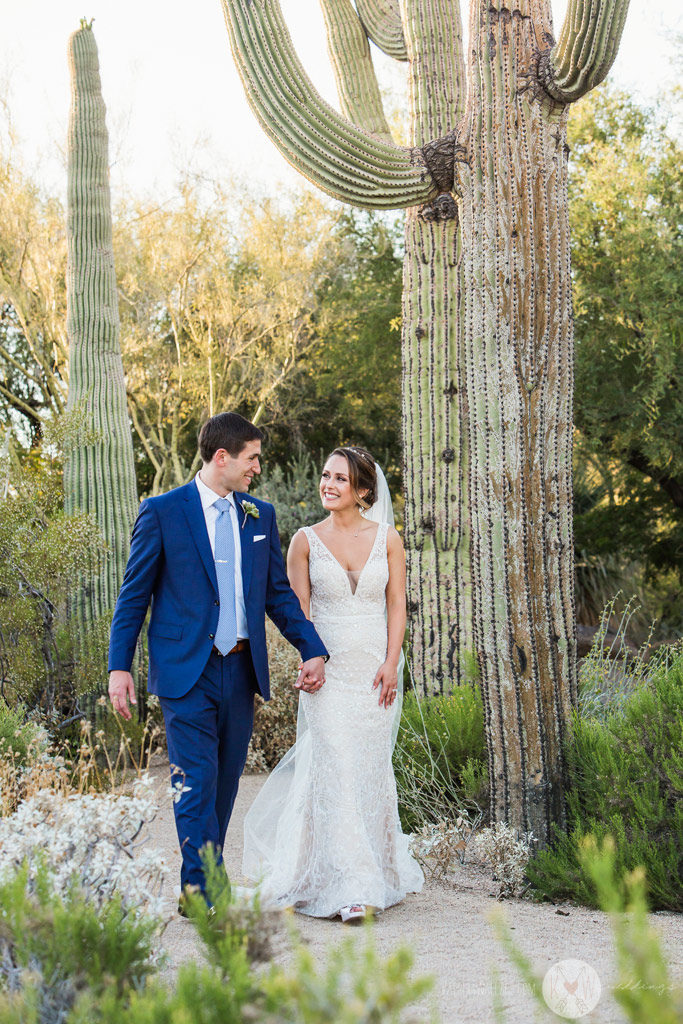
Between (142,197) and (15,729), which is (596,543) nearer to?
(142,197)

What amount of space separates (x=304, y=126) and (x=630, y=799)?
13.1 feet

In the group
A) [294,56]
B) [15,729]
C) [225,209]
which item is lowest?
[15,729]

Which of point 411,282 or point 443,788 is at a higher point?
point 411,282

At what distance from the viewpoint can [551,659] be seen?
15.0ft

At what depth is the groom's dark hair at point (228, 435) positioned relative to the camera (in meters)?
4.04

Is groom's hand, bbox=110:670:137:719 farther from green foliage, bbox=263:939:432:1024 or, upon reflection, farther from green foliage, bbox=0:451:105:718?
green foliage, bbox=0:451:105:718

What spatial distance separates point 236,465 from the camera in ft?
13.3

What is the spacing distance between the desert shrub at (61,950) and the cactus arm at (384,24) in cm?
663

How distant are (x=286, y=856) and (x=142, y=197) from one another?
14331mm

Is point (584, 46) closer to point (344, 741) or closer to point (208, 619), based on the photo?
point (208, 619)

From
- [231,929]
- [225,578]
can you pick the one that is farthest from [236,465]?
[231,929]

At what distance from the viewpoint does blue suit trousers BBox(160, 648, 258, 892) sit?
3674 mm

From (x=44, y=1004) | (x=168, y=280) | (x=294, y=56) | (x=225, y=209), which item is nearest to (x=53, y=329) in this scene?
(x=168, y=280)

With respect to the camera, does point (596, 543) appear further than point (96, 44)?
Yes
